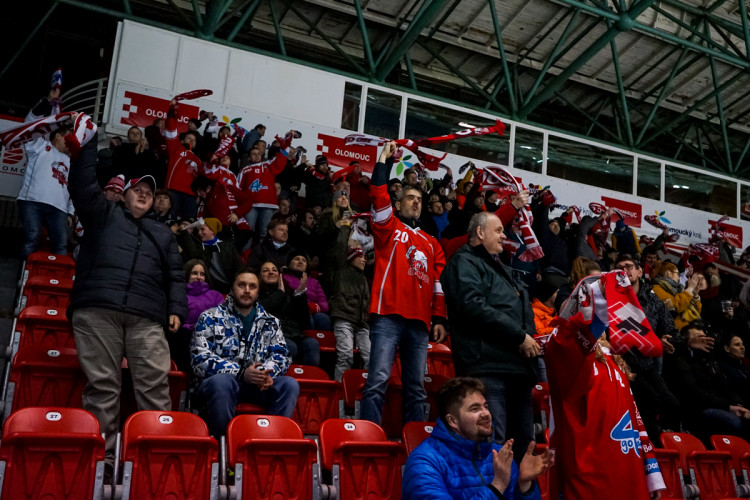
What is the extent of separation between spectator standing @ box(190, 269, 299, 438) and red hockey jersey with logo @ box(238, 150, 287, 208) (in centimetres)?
371

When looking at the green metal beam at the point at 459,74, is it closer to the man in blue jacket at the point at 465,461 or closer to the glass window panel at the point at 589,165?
the glass window panel at the point at 589,165

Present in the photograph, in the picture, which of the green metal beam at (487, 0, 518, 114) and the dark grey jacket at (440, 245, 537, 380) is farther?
the green metal beam at (487, 0, 518, 114)

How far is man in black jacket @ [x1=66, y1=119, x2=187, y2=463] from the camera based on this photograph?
327 cm

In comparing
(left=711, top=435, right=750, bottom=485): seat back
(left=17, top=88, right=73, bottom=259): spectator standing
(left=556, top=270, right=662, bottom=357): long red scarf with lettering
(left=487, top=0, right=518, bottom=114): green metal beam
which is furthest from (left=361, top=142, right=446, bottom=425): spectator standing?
(left=487, top=0, right=518, bottom=114): green metal beam

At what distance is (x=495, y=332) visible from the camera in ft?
10.5

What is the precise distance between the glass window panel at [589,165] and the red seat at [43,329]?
9.68 meters

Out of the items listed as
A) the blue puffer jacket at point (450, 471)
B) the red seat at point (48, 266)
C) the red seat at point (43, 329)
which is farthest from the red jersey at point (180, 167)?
the blue puffer jacket at point (450, 471)

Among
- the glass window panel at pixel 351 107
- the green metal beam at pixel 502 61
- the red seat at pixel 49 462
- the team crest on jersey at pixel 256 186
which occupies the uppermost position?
the green metal beam at pixel 502 61

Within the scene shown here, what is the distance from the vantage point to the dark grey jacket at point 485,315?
3180 millimetres

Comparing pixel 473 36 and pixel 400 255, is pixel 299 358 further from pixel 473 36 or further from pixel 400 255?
pixel 473 36

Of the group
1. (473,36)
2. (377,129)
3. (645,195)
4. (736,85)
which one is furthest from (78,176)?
(736,85)

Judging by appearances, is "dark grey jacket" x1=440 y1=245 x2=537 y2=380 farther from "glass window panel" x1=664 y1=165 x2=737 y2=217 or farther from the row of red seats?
"glass window panel" x1=664 y1=165 x2=737 y2=217

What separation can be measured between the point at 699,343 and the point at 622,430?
3.14 m

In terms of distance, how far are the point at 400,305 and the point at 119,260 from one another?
146cm
